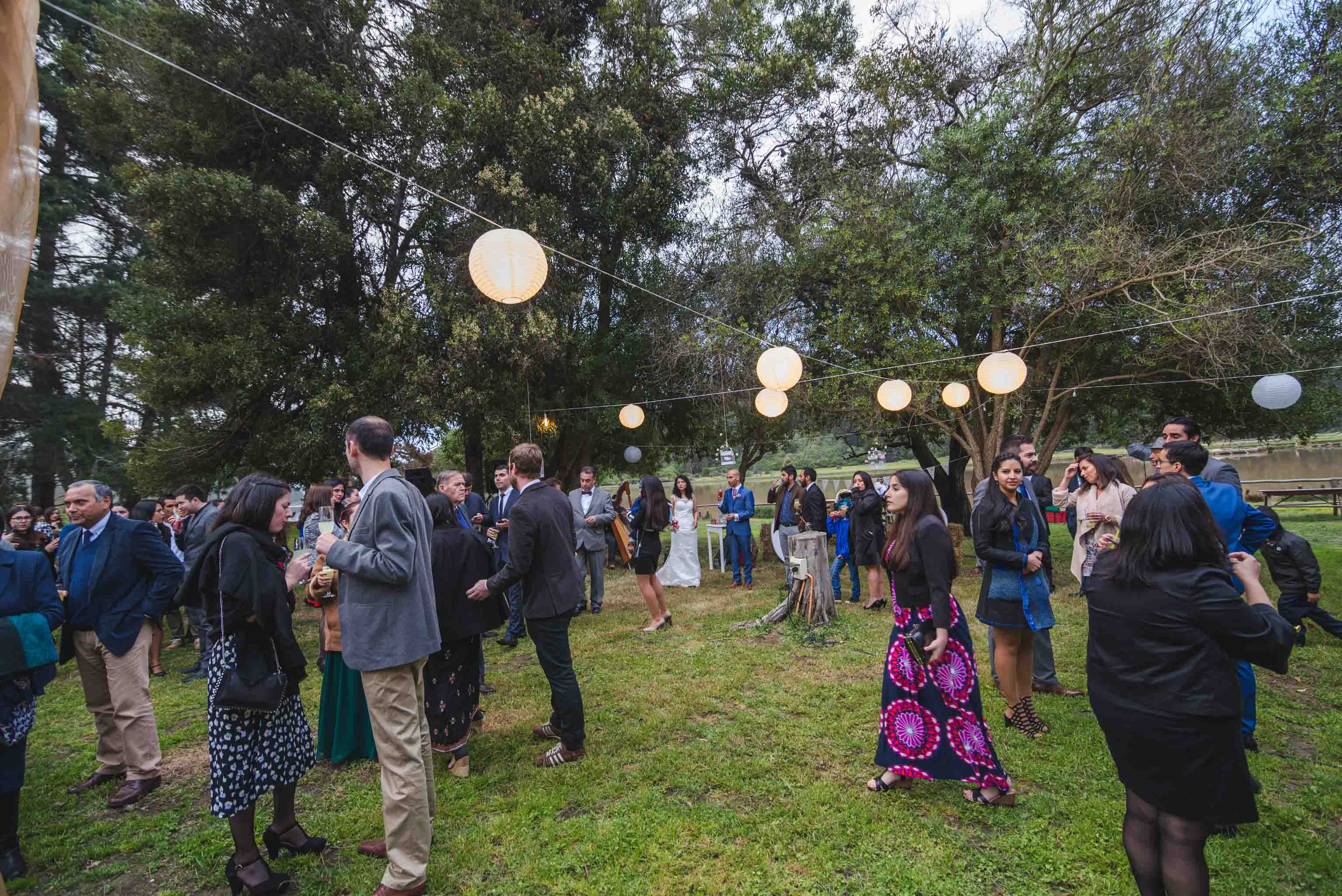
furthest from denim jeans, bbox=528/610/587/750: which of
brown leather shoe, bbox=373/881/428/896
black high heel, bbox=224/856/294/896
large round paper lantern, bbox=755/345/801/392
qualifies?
→ large round paper lantern, bbox=755/345/801/392

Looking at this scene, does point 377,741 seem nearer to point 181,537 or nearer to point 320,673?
point 320,673

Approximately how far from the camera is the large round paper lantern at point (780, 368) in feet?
25.4

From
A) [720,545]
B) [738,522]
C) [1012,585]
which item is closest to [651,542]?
[738,522]

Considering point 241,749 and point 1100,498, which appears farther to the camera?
point 1100,498

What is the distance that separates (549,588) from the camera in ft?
12.5

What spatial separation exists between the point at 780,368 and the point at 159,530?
663 centimetres

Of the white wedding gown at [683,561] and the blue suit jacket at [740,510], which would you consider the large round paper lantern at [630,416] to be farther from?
the blue suit jacket at [740,510]

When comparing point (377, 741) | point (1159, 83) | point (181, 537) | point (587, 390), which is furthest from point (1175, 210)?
point (181, 537)

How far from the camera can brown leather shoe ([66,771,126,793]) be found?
150 inches

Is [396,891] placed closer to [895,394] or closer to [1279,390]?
[895,394]

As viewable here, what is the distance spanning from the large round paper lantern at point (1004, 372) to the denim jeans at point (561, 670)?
6.24m

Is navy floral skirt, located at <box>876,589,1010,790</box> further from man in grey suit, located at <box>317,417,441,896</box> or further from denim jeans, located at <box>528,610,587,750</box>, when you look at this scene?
man in grey suit, located at <box>317,417,441,896</box>

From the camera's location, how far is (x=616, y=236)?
510 inches

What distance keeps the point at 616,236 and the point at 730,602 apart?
28.2ft
